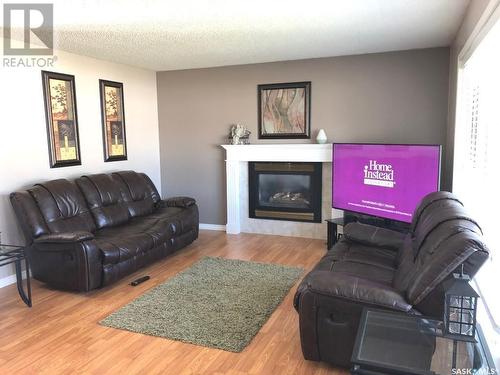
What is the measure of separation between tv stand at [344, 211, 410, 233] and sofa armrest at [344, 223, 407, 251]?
865 mm

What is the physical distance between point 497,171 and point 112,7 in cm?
276

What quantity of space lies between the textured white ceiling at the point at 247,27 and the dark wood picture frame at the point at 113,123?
44 centimetres

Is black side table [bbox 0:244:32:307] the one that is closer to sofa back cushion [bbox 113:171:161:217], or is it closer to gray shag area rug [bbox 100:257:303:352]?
gray shag area rug [bbox 100:257:303:352]

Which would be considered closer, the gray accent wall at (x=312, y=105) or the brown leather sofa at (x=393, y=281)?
the brown leather sofa at (x=393, y=281)

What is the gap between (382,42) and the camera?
168 inches

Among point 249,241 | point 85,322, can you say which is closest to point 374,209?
point 249,241

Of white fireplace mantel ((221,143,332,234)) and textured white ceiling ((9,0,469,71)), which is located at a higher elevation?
textured white ceiling ((9,0,469,71))

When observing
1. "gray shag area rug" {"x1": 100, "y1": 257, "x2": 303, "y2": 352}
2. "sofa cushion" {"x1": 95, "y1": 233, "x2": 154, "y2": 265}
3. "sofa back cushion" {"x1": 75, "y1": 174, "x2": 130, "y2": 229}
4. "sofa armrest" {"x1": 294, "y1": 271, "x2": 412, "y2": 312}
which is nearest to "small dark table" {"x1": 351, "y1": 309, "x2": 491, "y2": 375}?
"sofa armrest" {"x1": 294, "y1": 271, "x2": 412, "y2": 312}

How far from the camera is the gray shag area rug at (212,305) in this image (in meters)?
2.87

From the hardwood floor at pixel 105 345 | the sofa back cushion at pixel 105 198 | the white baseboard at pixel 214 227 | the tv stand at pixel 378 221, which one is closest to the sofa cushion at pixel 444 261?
the hardwood floor at pixel 105 345

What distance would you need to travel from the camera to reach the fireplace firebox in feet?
17.5

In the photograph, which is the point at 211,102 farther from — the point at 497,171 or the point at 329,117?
the point at 497,171

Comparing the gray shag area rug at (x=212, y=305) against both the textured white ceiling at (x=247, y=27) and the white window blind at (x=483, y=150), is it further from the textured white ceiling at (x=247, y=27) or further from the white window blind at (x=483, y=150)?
the textured white ceiling at (x=247, y=27)

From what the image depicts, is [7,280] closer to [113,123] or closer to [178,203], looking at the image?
[178,203]
